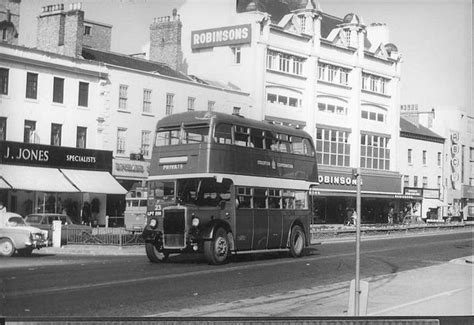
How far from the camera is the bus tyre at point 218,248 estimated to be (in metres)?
9.97

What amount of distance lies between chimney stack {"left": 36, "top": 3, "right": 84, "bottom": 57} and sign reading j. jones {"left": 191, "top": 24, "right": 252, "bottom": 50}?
2.80 feet

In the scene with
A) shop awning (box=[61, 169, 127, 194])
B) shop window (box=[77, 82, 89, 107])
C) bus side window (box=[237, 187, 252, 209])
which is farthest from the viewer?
bus side window (box=[237, 187, 252, 209])

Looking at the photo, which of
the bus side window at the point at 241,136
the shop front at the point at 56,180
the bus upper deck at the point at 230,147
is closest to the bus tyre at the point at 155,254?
the bus upper deck at the point at 230,147

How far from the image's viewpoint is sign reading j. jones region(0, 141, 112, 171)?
4105 mm

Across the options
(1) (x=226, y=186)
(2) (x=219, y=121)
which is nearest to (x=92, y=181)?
(2) (x=219, y=121)

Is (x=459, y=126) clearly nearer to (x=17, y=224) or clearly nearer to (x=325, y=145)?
(x=325, y=145)

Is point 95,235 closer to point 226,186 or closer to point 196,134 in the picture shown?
point 196,134

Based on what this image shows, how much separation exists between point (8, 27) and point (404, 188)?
3.41 m

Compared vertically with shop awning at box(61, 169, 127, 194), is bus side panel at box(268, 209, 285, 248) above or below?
below

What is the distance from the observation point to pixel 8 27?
13.8 ft

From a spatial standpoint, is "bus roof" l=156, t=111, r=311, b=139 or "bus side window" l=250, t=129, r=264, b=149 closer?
"bus roof" l=156, t=111, r=311, b=139

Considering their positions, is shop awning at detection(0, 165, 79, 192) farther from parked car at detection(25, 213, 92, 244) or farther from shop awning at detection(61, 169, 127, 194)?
parked car at detection(25, 213, 92, 244)

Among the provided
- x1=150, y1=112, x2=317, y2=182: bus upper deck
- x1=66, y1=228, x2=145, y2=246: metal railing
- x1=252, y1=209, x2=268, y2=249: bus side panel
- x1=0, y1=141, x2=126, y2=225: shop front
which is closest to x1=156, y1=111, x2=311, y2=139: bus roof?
x1=150, y1=112, x2=317, y2=182: bus upper deck

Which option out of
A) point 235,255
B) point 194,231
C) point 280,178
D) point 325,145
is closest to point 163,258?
point 194,231
